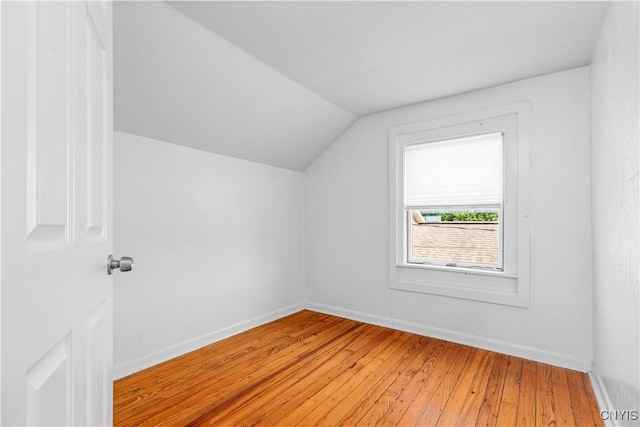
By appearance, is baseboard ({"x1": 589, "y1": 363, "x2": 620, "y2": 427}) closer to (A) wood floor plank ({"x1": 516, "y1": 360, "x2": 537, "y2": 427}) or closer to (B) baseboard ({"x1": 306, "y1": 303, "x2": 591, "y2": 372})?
(B) baseboard ({"x1": 306, "y1": 303, "x2": 591, "y2": 372})

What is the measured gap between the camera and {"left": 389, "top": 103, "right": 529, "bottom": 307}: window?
250 centimetres

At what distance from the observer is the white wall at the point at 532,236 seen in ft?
7.41

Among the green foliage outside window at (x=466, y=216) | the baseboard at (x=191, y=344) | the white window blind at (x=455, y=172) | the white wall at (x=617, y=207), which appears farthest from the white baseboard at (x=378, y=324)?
the white window blind at (x=455, y=172)

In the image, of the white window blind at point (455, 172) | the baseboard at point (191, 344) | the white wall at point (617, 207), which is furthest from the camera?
the white window blind at point (455, 172)

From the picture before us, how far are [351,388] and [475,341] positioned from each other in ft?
4.22

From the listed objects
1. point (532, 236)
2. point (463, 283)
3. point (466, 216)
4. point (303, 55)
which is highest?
point (303, 55)

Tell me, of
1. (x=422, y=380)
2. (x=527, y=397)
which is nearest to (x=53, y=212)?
(x=422, y=380)

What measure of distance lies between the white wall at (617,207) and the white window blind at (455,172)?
0.68 meters

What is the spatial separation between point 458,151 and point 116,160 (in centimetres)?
274

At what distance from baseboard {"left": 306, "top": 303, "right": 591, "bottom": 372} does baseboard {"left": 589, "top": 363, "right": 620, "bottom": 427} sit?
127 mm

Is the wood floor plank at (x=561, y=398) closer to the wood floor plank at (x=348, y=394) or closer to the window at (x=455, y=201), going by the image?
the window at (x=455, y=201)

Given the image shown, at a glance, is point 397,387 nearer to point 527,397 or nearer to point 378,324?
point 527,397

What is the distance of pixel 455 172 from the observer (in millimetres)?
2826

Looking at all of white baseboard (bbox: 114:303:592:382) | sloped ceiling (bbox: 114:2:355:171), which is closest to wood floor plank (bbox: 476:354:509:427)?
white baseboard (bbox: 114:303:592:382)
